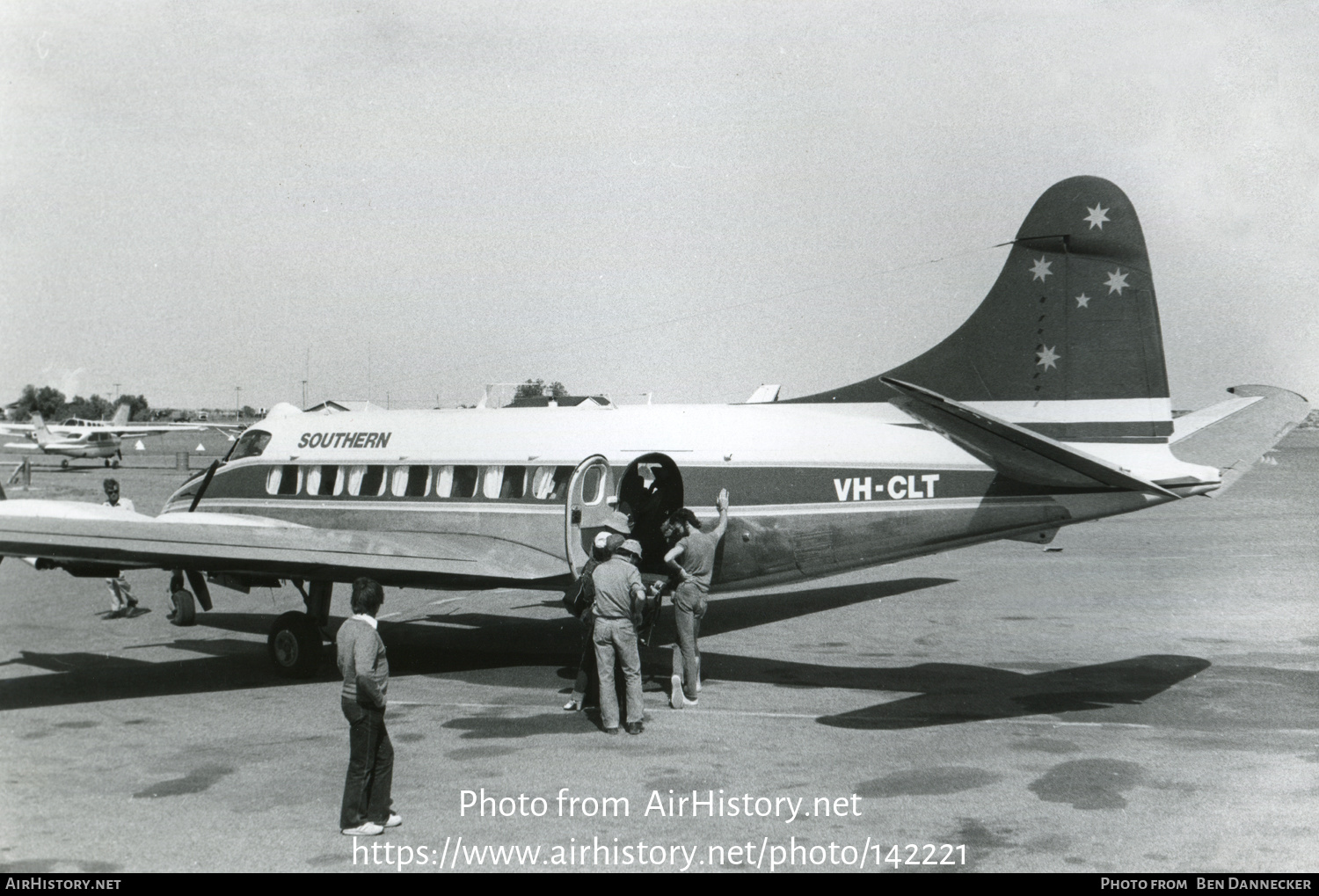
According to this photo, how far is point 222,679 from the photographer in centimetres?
1416

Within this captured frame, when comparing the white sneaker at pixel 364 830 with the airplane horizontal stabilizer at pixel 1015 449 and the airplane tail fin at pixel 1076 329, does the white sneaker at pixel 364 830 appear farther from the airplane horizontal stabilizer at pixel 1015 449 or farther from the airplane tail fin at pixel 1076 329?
the airplane tail fin at pixel 1076 329

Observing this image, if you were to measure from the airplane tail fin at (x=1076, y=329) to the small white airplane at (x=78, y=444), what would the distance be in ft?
209

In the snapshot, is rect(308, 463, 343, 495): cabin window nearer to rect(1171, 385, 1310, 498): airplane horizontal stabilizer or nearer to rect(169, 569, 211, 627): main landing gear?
rect(169, 569, 211, 627): main landing gear

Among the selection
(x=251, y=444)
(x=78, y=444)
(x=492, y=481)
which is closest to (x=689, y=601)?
(x=492, y=481)

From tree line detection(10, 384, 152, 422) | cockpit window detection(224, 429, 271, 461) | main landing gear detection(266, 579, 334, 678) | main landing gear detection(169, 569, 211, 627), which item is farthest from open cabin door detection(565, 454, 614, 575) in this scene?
tree line detection(10, 384, 152, 422)

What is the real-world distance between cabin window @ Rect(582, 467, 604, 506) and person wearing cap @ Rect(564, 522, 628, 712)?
7.49 feet

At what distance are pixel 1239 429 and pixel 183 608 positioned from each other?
1606 centimetres

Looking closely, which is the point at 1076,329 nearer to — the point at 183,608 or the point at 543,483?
the point at 543,483

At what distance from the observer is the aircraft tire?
17.0 m

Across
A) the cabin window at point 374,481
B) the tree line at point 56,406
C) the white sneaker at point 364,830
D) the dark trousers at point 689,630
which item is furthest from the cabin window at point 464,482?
the tree line at point 56,406

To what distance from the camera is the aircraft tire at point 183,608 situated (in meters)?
17.0

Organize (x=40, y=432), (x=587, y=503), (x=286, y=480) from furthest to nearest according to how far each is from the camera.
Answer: (x=40, y=432), (x=286, y=480), (x=587, y=503)

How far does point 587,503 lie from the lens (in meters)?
15.2
